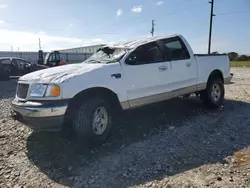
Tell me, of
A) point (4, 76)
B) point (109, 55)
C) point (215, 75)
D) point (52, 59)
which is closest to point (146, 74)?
point (109, 55)

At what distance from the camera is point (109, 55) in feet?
16.3

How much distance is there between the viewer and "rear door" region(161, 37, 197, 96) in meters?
5.42

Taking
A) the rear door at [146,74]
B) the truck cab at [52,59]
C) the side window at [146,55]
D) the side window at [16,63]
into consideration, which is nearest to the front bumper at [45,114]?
the rear door at [146,74]

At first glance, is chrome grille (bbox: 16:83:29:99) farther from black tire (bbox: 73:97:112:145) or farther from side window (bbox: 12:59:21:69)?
side window (bbox: 12:59:21:69)

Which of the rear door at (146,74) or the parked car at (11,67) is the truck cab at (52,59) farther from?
the rear door at (146,74)

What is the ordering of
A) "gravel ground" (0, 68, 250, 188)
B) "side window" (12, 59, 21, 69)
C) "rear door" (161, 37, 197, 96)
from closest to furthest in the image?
"gravel ground" (0, 68, 250, 188) < "rear door" (161, 37, 197, 96) < "side window" (12, 59, 21, 69)

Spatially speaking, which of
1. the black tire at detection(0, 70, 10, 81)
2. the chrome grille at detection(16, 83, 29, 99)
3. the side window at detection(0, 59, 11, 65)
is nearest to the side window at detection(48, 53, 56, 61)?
the side window at detection(0, 59, 11, 65)

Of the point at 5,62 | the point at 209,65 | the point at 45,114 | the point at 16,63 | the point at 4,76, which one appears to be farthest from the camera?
the point at 16,63

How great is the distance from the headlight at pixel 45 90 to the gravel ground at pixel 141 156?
974mm

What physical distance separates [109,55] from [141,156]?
2208mm

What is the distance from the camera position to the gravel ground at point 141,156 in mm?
3150

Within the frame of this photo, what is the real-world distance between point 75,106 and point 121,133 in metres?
1.25

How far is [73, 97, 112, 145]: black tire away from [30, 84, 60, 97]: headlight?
0.46 m

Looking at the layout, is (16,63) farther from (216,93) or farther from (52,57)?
(216,93)
